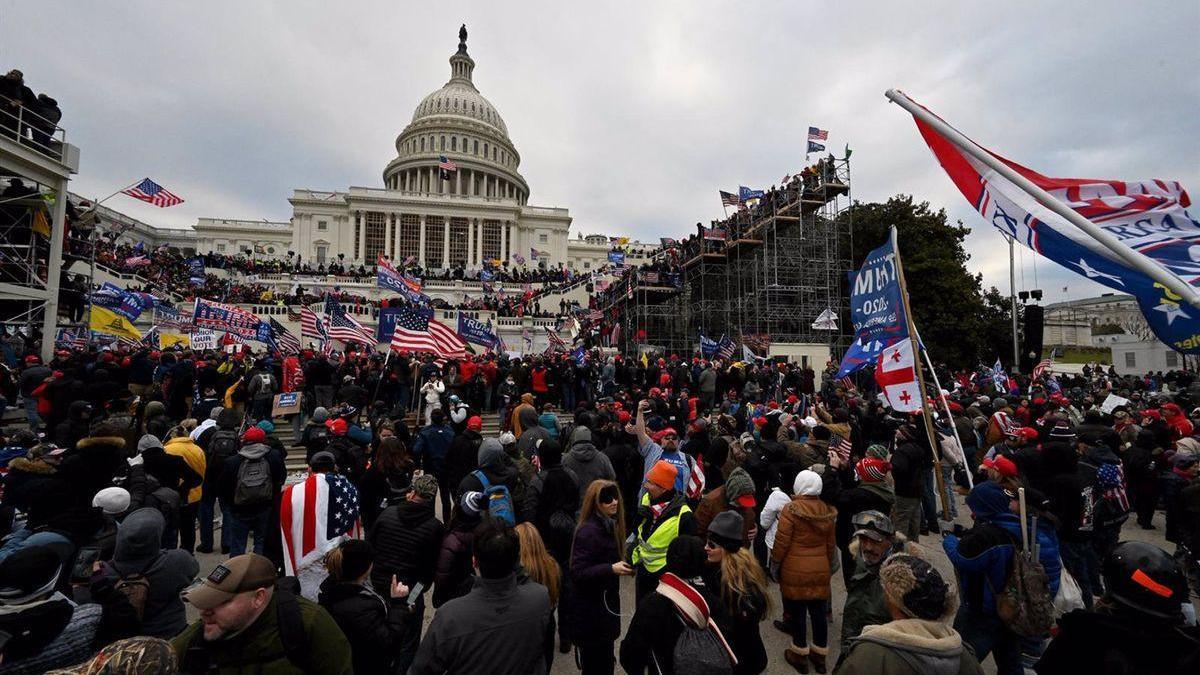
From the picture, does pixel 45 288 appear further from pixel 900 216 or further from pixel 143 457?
pixel 900 216

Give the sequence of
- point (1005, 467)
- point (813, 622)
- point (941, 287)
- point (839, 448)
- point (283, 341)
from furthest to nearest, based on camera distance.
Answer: point (941, 287), point (283, 341), point (839, 448), point (813, 622), point (1005, 467)

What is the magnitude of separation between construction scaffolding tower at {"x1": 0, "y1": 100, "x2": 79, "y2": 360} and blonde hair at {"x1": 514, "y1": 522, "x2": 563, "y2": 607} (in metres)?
15.9

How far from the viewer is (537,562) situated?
3348 millimetres

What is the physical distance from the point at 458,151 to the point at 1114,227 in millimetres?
81604

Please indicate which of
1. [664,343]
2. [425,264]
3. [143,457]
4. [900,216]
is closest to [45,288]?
[143,457]

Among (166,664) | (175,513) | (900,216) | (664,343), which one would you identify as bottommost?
(175,513)

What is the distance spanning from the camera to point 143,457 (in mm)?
5207

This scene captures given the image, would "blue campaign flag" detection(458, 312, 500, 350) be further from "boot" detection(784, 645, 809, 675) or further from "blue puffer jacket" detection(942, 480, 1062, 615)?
"blue puffer jacket" detection(942, 480, 1062, 615)

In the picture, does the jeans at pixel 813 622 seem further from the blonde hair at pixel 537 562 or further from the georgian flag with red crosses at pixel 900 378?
the georgian flag with red crosses at pixel 900 378

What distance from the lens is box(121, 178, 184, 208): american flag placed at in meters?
20.2

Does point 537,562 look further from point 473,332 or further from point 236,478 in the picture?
point 473,332

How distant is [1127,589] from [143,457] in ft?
23.0

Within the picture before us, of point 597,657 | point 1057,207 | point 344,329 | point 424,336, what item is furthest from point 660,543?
point 344,329

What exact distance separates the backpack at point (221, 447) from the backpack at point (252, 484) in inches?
22.3
